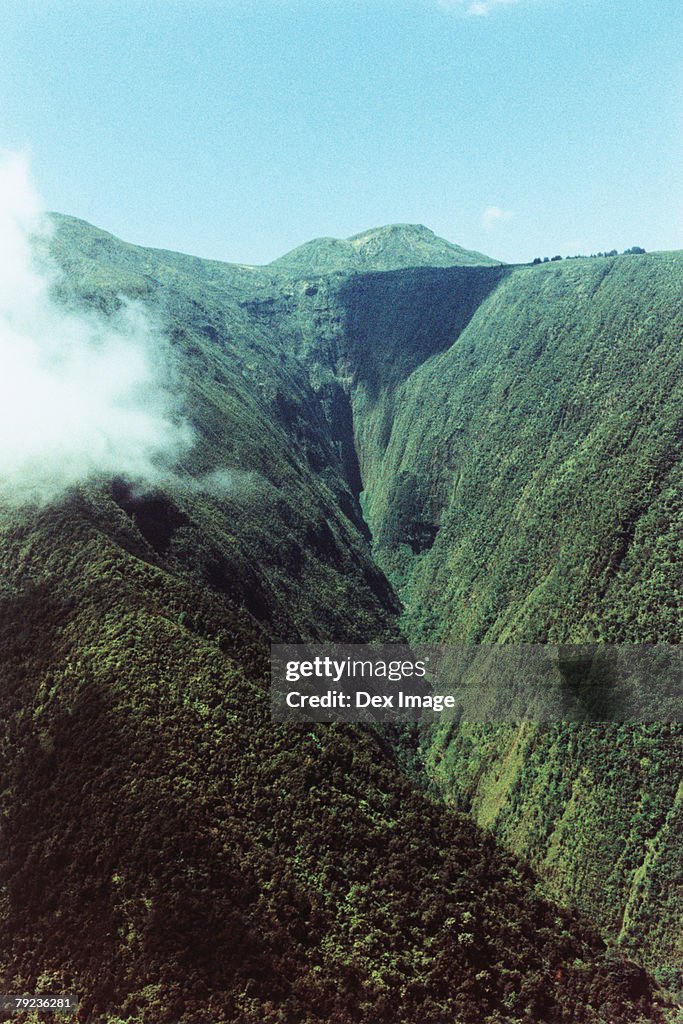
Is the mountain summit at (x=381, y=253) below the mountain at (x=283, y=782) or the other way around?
the other way around

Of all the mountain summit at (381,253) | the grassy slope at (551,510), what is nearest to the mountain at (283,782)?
the grassy slope at (551,510)

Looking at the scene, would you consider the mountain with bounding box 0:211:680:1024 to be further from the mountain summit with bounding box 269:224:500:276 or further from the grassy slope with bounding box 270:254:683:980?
the mountain summit with bounding box 269:224:500:276

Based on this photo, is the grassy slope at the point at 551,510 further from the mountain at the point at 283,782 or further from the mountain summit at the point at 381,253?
the mountain summit at the point at 381,253

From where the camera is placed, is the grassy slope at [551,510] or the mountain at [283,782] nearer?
the mountain at [283,782]

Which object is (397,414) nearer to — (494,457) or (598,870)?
(494,457)

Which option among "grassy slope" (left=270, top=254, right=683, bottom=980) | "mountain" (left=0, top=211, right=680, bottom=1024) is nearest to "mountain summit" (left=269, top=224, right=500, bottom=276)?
"grassy slope" (left=270, top=254, right=683, bottom=980)

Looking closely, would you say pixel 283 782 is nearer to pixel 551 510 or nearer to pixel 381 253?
pixel 551 510
